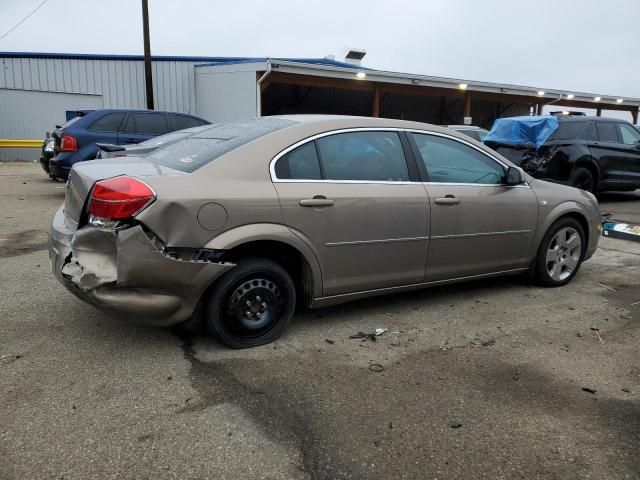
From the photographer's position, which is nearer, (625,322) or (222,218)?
(222,218)

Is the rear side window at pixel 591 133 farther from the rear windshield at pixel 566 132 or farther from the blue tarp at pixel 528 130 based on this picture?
the blue tarp at pixel 528 130

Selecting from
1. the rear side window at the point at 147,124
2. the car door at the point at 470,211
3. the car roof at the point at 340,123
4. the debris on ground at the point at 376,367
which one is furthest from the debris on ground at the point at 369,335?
the rear side window at the point at 147,124

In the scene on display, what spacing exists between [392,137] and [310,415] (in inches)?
88.3

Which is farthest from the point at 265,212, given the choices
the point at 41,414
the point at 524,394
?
the point at 524,394

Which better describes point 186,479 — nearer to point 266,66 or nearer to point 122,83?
point 266,66

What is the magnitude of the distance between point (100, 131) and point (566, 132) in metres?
8.70

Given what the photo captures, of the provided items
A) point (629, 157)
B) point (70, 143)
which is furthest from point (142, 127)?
point (629, 157)

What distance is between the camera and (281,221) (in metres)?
3.45

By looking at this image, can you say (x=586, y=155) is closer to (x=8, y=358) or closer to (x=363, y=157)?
(x=363, y=157)

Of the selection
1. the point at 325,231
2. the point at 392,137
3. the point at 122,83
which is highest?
the point at 122,83

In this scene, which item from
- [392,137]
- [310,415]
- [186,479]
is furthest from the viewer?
[392,137]

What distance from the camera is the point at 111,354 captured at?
11.1ft

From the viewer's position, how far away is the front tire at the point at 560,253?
495 cm

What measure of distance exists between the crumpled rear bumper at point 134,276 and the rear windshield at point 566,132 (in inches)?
344
